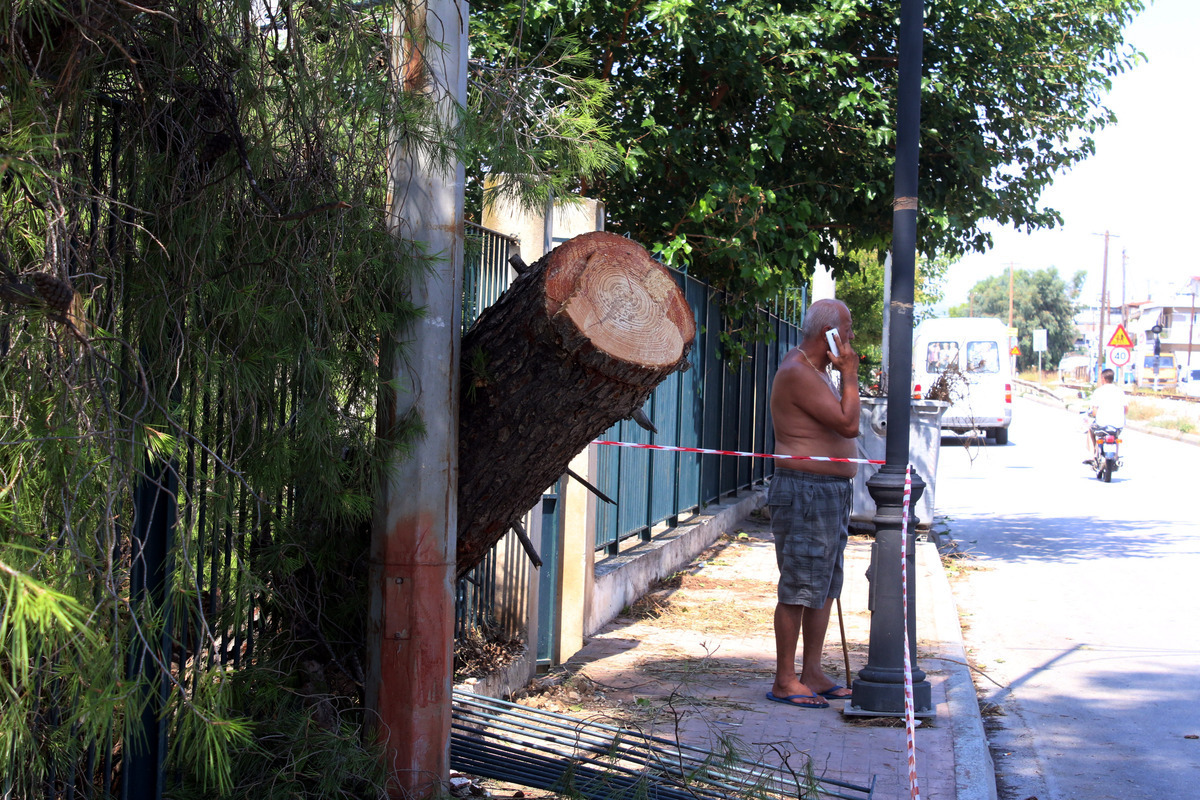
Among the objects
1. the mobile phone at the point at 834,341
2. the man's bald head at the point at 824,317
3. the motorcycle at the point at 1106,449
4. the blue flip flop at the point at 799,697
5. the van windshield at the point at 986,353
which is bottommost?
the blue flip flop at the point at 799,697

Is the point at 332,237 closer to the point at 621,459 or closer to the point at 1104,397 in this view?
the point at 621,459

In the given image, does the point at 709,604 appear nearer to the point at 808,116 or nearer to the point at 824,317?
the point at 824,317

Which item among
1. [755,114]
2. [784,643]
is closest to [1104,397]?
[755,114]

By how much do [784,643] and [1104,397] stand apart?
14535mm

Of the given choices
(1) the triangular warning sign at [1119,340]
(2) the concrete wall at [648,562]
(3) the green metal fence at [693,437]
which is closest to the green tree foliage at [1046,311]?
(1) the triangular warning sign at [1119,340]

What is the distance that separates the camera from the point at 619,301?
3123mm

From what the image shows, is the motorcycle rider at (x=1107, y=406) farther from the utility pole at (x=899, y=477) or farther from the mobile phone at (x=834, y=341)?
the mobile phone at (x=834, y=341)

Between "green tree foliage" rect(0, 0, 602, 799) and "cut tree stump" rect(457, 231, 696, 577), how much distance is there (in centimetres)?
28

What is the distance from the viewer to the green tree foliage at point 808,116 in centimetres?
882

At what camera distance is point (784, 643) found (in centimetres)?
536

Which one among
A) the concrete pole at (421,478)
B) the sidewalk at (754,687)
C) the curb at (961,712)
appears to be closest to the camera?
the concrete pole at (421,478)

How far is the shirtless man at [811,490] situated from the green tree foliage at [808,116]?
3662 millimetres

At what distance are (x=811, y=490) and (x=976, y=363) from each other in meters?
21.2

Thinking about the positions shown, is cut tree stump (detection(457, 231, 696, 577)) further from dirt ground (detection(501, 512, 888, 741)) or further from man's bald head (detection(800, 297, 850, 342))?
man's bald head (detection(800, 297, 850, 342))
